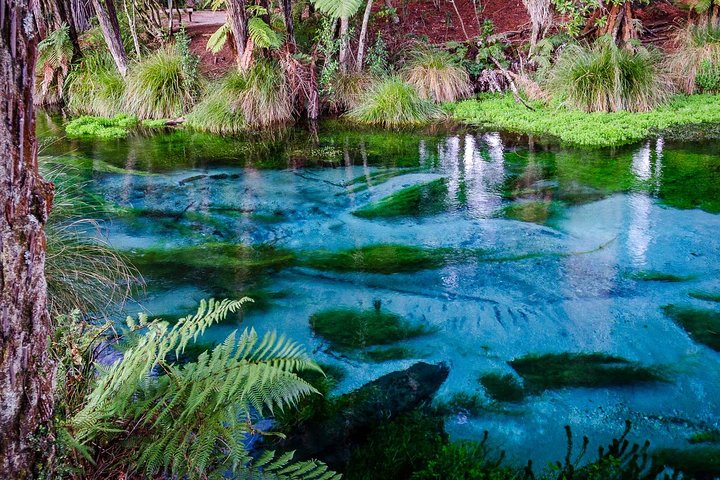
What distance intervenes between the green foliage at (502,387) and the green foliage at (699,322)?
1.25m

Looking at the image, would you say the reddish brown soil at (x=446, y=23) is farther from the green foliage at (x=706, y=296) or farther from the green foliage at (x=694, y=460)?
the green foliage at (x=694, y=460)

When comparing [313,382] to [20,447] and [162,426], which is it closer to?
[162,426]

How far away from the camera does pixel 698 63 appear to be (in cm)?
995

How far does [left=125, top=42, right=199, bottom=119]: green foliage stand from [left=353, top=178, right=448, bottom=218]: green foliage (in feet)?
18.0

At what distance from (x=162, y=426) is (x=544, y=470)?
164 centimetres

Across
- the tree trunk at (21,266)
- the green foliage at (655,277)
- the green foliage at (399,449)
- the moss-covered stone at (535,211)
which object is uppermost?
the tree trunk at (21,266)

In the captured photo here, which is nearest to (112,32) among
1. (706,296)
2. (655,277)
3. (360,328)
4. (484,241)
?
(484,241)

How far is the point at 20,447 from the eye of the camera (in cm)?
182

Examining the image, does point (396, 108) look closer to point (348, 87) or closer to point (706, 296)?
point (348, 87)

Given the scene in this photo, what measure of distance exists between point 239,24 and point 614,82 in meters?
5.68

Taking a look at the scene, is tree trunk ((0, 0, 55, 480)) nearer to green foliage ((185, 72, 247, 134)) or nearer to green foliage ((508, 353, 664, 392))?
green foliage ((508, 353, 664, 392))

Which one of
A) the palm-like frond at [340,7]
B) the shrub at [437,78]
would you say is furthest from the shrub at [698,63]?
the palm-like frond at [340,7]

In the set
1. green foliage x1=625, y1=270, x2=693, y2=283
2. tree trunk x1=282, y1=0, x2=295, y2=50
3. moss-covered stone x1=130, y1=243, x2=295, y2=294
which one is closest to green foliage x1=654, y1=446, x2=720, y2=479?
green foliage x1=625, y1=270, x2=693, y2=283

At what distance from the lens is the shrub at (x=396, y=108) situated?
10.0m
